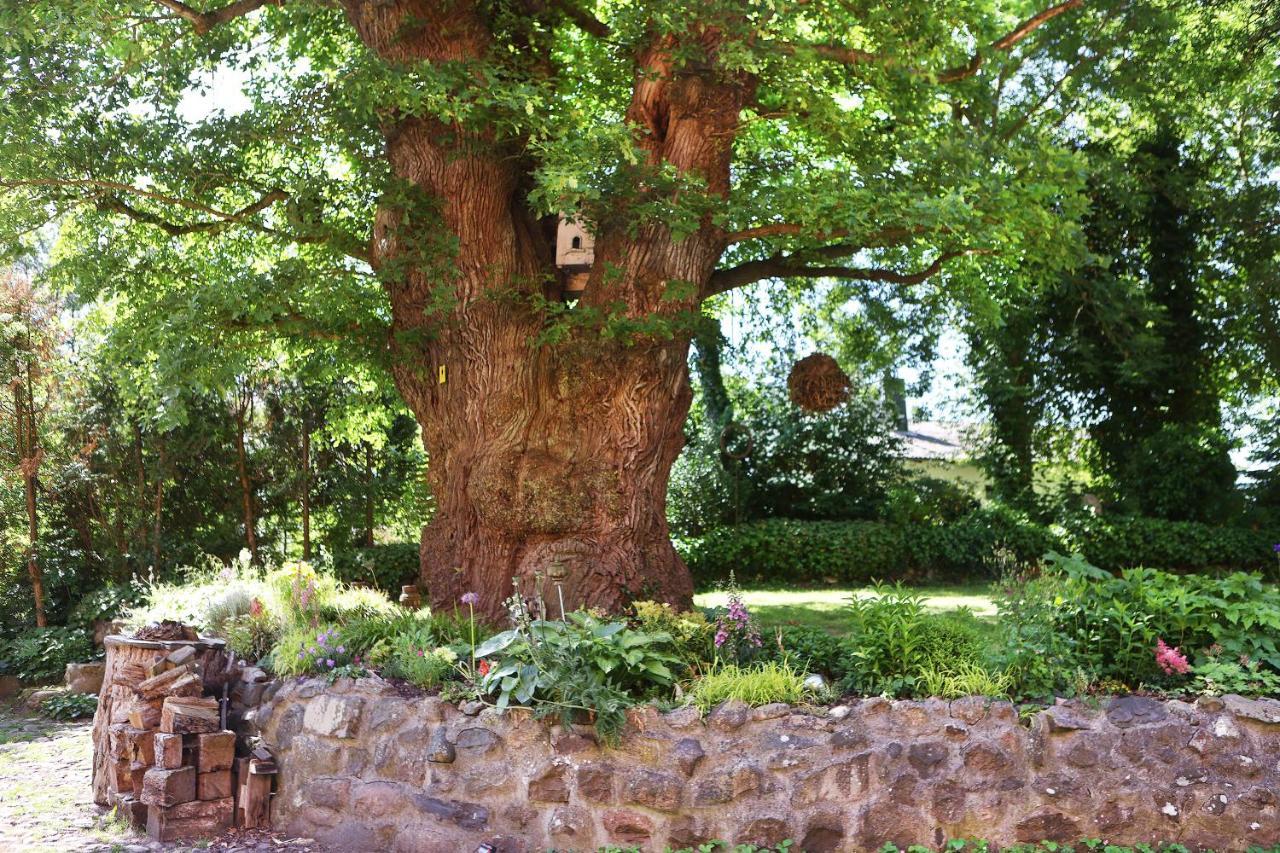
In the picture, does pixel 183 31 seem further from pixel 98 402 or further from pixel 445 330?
pixel 98 402

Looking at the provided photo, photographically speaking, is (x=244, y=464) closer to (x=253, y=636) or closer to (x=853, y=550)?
(x=253, y=636)

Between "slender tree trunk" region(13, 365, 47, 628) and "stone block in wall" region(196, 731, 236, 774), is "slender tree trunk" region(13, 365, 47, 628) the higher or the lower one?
the higher one

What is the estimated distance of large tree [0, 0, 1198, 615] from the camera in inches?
258

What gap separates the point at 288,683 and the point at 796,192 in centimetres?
401

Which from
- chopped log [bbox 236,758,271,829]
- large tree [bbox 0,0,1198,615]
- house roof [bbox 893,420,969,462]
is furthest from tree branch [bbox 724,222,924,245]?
house roof [bbox 893,420,969,462]

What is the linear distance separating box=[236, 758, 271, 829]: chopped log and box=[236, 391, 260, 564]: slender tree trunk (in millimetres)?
5928

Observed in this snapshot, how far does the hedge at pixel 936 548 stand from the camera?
12609mm

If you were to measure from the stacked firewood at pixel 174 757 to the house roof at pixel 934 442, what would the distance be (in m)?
10.5

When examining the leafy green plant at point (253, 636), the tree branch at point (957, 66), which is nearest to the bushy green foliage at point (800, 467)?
the tree branch at point (957, 66)

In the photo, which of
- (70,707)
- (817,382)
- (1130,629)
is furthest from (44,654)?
(1130,629)

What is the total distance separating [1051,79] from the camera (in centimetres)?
1077

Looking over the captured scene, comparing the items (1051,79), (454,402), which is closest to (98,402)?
(454,402)

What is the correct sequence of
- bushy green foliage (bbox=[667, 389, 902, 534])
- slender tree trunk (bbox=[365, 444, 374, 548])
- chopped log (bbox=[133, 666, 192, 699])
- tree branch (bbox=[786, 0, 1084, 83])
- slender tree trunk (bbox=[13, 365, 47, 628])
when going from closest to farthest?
chopped log (bbox=[133, 666, 192, 699]) < tree branch (bbox=[786, 0, 1084, 83]) < slender tree trunk (bbox=[13, 365, 47, 628]) < slender tree trunk (bbox=[365, 444, 374, 548]) < bushy green foliage (bbox=[667, 389, 902, 534])

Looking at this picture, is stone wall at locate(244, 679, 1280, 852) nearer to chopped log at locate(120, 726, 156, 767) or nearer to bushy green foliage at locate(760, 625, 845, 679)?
bushy green foliage at locate(760, 625, 845, 679)
